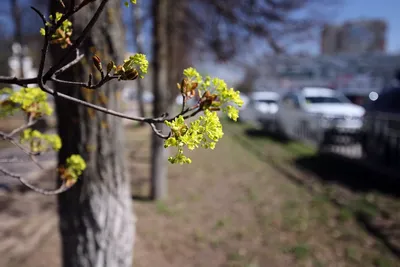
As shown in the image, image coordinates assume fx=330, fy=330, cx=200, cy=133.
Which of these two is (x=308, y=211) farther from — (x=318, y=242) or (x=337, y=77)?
(x=337, y=77)

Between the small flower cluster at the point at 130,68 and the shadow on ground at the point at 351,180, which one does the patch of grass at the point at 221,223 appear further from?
the small flower cluster at the point at 130,68

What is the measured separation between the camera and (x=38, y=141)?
1.92 metres

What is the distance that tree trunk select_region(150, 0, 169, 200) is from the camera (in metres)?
5.20

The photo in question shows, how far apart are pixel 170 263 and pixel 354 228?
2.30 m

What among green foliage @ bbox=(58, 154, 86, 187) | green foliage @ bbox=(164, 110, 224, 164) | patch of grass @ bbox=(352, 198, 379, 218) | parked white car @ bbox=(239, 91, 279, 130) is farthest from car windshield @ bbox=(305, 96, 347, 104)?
green foliage @ bbox=(164, 110, 224, 164)

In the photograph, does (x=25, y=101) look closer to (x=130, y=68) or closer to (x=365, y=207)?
(x=130, y=68)

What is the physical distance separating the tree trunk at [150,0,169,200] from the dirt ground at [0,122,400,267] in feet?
0.93

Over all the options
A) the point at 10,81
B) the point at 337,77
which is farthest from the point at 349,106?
the point at 337,77

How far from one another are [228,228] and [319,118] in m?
5.97

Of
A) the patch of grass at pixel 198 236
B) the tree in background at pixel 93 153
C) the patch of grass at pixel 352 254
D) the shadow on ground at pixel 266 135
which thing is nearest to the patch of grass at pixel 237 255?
the patch of grass at pixel 198 236

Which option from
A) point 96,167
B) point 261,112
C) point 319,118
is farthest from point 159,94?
point 261,112

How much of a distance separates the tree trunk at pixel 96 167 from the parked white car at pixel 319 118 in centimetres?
670

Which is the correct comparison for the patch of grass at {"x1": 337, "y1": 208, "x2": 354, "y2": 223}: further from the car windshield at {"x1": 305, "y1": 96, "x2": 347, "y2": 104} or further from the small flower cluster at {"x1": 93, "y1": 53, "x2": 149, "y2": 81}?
the car windshield at {"x1": 305, "y1": 96, "x2": 347, "y2": 104}

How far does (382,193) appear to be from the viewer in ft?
17.3
